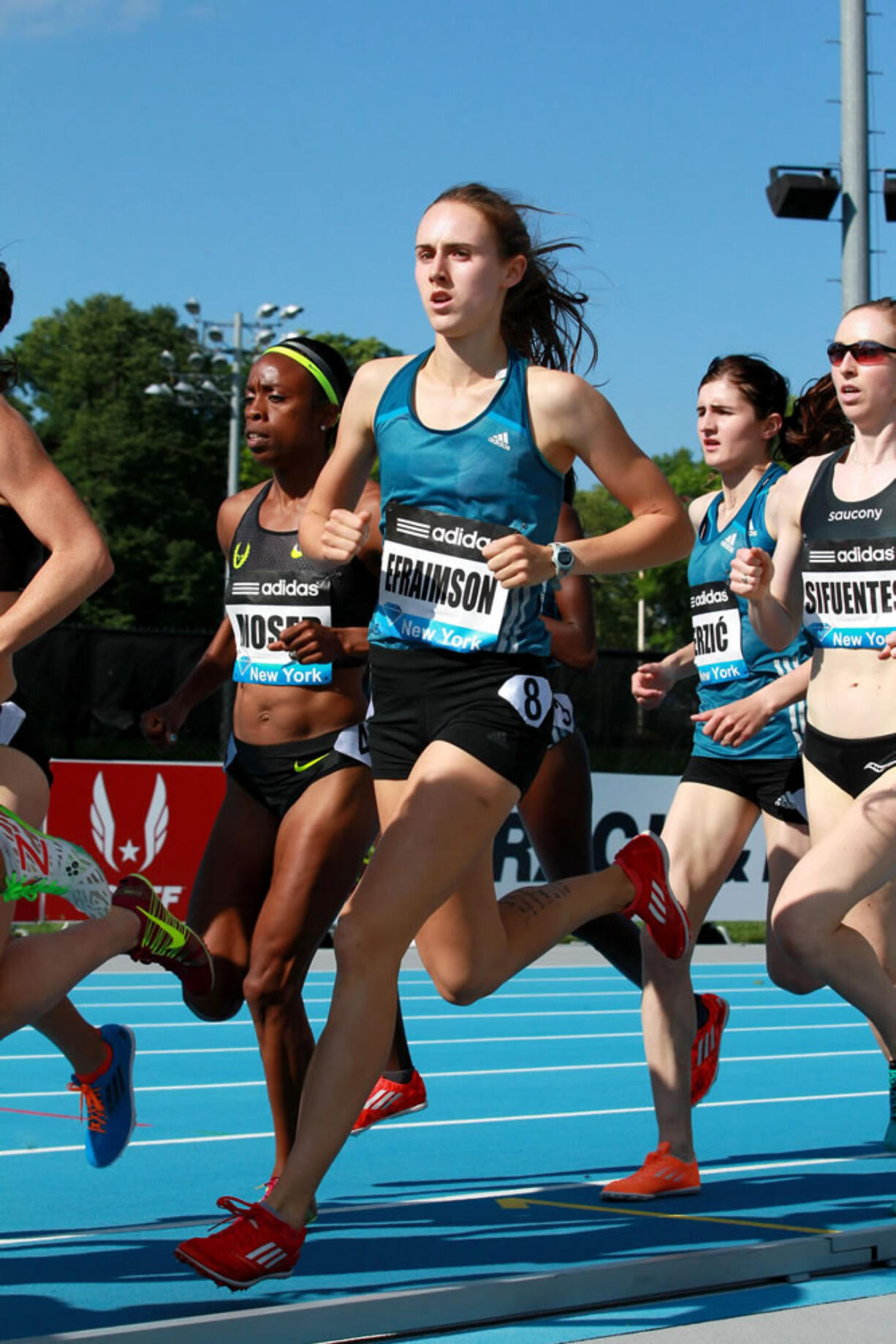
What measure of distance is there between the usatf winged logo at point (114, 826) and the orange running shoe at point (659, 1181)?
27.8 ft

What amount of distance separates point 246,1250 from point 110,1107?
126cm

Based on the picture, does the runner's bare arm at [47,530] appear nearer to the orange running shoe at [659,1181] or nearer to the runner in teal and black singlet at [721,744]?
A: the runner in teal and black singlet at [721,744]

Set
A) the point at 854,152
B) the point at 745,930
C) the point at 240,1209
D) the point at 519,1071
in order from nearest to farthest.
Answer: the point at 240,1209, the point at 519,1071, the point at 854,152, the point at 745,930

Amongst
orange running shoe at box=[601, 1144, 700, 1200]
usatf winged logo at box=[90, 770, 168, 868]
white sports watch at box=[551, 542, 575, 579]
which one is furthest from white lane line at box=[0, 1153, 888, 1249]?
usatf winged logo at box=[90, 770, 168, 868]

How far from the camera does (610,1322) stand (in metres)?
3.70

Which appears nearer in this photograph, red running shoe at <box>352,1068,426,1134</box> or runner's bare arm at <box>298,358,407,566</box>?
runner's bare arm at <box>298,358,407,566</box>

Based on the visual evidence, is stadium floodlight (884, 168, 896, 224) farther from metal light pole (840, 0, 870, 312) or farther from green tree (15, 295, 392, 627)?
green tree (15, 295, 392, 627)

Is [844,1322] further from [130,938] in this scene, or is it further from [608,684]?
[608,684]

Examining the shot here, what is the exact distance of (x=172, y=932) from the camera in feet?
15.3

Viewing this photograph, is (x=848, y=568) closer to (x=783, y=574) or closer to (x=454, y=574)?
(x=783, y=574)

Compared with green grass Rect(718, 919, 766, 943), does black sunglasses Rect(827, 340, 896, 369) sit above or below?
above

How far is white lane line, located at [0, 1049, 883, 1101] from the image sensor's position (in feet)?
24.7

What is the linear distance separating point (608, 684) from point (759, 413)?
31.3 ft

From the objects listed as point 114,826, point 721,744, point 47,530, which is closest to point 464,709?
point 47,530
